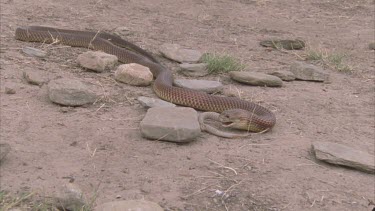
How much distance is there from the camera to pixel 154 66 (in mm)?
5910

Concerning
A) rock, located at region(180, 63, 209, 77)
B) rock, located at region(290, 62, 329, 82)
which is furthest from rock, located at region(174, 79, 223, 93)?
rock, located at region(290, 62, 329, 82)

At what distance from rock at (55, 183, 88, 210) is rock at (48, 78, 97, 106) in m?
1.57

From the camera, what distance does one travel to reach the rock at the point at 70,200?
3.17m

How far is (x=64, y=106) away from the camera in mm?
4684

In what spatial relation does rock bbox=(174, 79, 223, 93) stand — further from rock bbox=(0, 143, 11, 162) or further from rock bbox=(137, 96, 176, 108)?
rock bbox=(0, 143, 11, 162)

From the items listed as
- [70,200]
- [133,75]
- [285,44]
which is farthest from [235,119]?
[285,44]

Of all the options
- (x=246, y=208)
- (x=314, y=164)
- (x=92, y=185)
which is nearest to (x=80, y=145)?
(x=92, y=185)

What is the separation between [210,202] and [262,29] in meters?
5.38

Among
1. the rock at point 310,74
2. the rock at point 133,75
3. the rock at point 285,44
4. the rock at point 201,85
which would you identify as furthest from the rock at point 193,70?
the rock at point 285,44

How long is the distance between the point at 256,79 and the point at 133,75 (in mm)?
1236

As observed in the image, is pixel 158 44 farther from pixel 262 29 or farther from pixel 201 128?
pixel 201 128

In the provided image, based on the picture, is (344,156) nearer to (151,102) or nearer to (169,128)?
(169,128)

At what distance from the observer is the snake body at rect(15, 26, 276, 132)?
4.93 meters

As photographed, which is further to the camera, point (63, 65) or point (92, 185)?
point (63, 65)
